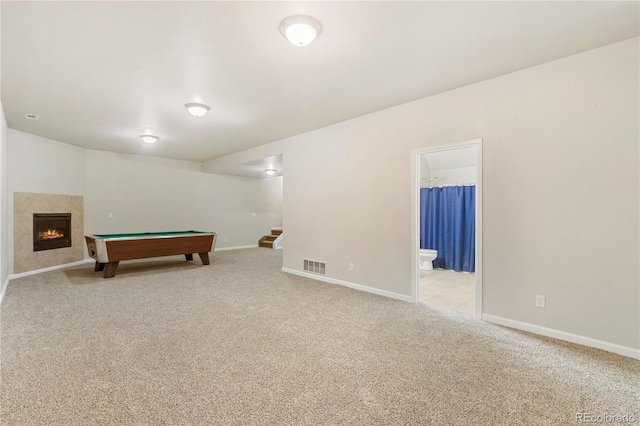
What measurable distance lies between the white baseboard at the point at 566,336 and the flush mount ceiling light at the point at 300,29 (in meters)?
3.16

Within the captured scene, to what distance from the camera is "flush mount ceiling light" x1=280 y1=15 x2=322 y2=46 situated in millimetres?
2080

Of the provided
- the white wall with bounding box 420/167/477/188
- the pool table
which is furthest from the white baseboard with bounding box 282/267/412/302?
the white wall with bounding box 420/167/477/188

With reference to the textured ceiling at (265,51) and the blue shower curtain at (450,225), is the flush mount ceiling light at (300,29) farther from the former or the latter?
the blue shower curtain at (450,225)

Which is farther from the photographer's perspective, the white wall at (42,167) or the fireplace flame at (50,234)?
the fireplace flame at (50,234)

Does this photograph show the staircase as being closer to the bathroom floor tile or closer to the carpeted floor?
the bathroom floor tile

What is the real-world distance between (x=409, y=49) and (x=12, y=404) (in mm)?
3693

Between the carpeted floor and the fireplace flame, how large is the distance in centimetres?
232

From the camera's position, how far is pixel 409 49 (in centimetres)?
250

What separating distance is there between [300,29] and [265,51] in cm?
50

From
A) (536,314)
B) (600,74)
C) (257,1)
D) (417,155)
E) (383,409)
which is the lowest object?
(383,409)

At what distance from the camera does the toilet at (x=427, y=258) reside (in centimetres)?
579

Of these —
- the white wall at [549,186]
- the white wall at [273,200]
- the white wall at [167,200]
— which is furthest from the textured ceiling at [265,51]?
the white wall at [273,200]

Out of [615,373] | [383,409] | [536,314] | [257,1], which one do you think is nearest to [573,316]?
[536,314]

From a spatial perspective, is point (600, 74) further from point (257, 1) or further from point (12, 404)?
point (12, 404)
